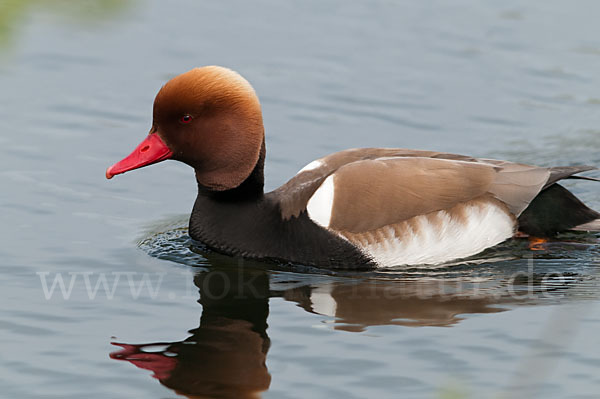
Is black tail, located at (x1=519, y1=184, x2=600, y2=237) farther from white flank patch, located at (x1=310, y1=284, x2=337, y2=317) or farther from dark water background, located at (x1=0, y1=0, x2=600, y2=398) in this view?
white flank patch, located at (x1=310, y1=284, x2=337, y2=317)

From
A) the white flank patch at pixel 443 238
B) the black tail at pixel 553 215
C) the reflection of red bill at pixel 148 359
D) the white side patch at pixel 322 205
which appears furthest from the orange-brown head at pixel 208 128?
the black tail at pixel 553 215

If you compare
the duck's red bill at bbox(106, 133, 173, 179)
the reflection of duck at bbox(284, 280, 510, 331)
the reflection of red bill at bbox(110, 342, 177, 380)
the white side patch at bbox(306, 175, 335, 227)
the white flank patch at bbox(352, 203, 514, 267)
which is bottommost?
the reflection of red bill at bbox(110, 342, 177, 380)

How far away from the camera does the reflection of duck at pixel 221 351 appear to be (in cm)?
486

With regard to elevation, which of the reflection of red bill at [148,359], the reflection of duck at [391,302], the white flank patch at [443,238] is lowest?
the reflection of red bill at [148,359]

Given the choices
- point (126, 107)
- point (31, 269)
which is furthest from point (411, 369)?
point (126, 107)

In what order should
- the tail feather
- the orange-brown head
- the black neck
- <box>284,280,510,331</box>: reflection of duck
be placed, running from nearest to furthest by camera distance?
<box>284,280,510,331</box>: reflection of duck → the orange-brown head → the black neck → the tail feather

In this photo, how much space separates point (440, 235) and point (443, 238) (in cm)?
4

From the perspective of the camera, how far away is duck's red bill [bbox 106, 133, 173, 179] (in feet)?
22.0

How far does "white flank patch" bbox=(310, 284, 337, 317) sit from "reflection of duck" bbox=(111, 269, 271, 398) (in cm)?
30

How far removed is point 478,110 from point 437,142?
42.4 inches

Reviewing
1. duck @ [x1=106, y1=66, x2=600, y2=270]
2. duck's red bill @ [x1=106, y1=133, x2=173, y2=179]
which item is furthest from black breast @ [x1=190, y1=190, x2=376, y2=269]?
duck's red bill @ [x1=106, y1=133, x2=173, y2=179]

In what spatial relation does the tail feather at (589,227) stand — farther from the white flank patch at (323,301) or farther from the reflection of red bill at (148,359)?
the reflection of red bill at (148,359)

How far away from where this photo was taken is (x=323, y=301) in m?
6.18

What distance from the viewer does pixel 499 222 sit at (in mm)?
7023
